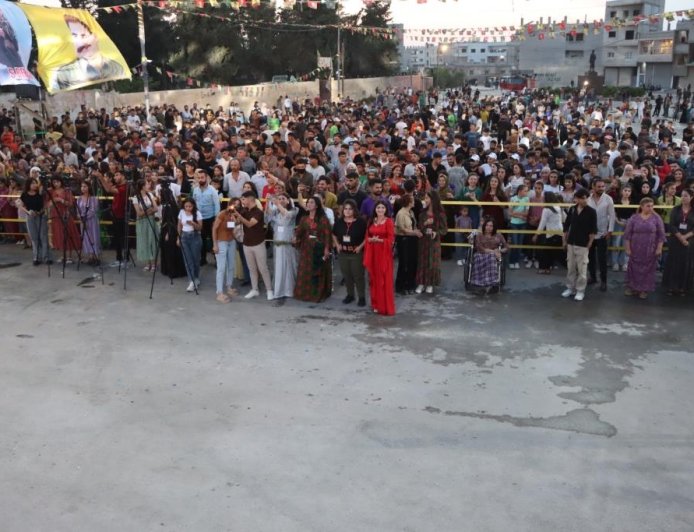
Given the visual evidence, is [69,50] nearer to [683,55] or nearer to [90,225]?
[90,225]

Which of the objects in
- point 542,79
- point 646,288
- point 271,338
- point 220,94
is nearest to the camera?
point 271,338

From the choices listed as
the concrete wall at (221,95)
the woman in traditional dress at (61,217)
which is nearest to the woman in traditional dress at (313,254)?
the woman in traditional dress at (61,217)

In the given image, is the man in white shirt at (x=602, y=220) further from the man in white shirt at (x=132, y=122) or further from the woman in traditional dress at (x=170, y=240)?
the man in white shirt at (x=132, y=122)

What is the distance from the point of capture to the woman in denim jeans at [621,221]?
9.86m

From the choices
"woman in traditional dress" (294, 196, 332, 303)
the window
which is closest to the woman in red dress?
"woman in traditional dress" (294, 196, 332, 303)

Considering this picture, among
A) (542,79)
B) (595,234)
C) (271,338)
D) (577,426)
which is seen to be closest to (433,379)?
(577,426)

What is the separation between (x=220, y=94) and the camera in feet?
112

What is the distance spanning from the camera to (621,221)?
9.87 meters

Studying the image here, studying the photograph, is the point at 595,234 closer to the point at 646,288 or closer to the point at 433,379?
the point at 646,288

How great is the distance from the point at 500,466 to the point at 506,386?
57.1 inches

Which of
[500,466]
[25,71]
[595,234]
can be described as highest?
[25,71]

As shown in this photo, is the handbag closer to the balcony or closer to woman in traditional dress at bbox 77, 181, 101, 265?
woman in traditional dress at bbox 77, 181, 101, 265

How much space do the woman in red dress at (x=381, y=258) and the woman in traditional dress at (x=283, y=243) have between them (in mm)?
1124

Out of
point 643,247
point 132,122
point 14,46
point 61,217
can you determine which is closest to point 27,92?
point 132,122
